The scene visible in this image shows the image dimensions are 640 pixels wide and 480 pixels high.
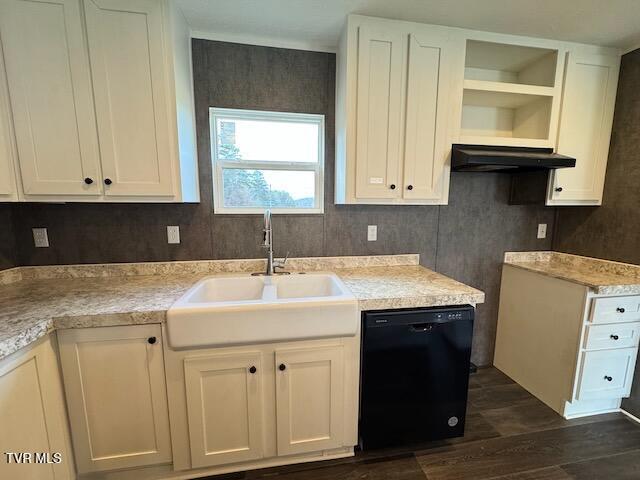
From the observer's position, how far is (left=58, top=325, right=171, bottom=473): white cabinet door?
122 cm

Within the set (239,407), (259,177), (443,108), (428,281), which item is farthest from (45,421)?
(443,108)

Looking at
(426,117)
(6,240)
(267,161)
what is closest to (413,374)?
(426,117)

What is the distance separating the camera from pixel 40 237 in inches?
67.9

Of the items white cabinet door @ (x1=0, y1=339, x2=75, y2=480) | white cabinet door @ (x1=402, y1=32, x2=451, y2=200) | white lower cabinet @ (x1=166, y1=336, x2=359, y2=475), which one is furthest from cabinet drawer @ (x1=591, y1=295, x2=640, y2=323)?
white cabinet door @ (x1=0, y1=339, x2=75, y2=480)

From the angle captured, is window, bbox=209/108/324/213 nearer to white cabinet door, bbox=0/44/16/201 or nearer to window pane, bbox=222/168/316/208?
window pane, bbox=222/168/316/208

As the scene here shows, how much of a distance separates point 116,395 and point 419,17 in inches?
101

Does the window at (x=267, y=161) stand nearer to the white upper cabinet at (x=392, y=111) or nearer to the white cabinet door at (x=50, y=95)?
the white upper cabinet at (x=392, y=111)

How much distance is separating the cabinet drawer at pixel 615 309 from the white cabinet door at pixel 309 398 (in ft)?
5.50

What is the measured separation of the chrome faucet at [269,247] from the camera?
1.70 meters

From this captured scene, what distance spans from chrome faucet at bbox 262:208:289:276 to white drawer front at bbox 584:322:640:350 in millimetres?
2048

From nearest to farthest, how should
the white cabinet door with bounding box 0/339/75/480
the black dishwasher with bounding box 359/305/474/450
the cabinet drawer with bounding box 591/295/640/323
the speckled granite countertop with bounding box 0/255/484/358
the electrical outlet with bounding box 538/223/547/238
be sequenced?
the white cabinet door with bounding box 0/339/75/480, the speckled granite countertop with bounding box 0/255/484/358, the black dishwasher with bounding box 359/305/474/450, the cabinet drawer with bounding box 591/295/640/323, the electrical outlet with bounding box 538/223/547/238

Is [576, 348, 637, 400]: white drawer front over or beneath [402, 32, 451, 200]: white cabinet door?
beneath

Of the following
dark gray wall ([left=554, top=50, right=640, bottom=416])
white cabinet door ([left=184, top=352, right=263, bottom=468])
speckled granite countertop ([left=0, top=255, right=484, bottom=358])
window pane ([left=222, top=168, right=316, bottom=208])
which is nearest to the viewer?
speckled granite countertop ([left=0, top=255, right=484, bottom=358])

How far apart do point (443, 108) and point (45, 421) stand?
2571mm
